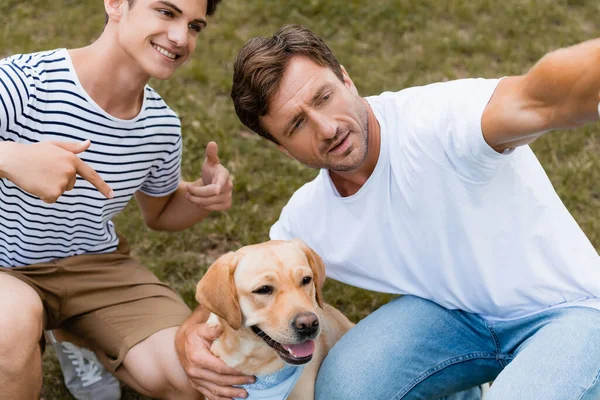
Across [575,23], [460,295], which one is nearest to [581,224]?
[460,295]

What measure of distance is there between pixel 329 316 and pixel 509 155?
118 cm

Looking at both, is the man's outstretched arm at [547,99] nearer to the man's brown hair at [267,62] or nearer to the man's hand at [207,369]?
the man's brown hair at [267,62]

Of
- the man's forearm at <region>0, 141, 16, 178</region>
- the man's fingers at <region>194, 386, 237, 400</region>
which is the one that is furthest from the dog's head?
the man's forearm at <region>0, 141, 16, 178</region>

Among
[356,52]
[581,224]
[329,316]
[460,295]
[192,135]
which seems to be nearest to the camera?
[460,295]

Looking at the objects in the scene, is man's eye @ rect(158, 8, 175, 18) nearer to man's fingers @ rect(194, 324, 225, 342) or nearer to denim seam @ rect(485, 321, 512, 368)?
man's fingers @ rect(194, 324, 225, 342)

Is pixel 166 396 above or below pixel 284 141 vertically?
below

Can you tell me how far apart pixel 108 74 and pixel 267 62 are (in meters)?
0.76

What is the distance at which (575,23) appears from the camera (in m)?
6.36

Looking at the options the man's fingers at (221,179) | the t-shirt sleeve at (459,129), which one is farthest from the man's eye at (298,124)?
the man's fingers at (221,179)

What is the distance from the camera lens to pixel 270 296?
301 cm

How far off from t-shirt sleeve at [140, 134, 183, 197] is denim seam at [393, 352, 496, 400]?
1.54 metres

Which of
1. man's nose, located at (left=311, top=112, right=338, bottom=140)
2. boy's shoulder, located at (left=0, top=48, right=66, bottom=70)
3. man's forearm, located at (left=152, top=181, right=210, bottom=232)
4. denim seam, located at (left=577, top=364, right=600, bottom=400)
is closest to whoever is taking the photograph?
denim seam, located at (left=577, top=364, right=600, bottom=400)

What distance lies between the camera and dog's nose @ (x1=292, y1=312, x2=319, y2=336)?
2918 mm

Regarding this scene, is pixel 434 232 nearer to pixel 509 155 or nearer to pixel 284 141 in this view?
pixel 509 155
